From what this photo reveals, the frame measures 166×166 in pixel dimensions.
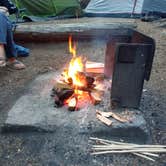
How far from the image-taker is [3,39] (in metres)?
4.33

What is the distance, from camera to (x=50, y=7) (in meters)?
9.62

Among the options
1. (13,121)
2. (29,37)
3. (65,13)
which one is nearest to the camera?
(13,121)

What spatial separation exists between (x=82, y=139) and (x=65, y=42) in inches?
144

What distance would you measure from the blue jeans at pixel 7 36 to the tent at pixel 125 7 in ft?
18.0

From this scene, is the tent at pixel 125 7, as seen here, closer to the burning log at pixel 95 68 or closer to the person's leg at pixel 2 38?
the person's leg at pixel 2 38

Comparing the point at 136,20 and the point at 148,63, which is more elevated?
the point at 148,63

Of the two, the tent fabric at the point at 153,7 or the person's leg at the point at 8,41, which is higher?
the person's leg at the point at 8,41

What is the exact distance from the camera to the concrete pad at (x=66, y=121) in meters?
2.79

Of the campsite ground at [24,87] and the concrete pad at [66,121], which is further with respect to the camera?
the concrete pad at [66,121]

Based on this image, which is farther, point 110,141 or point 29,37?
point 29,37

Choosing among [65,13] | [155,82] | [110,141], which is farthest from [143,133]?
[65,13]

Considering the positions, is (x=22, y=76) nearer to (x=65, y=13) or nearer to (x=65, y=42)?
(x=65, y=42)

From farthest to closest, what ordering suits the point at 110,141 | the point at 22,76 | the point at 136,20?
the point at 136,20, the point at 22,76, the point at 110,141

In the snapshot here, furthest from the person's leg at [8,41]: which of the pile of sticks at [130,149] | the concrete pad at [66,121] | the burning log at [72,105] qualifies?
the pile of sticks at [130,149]
